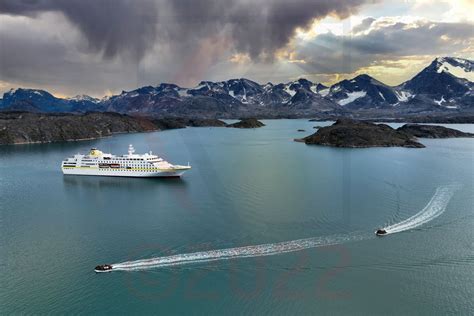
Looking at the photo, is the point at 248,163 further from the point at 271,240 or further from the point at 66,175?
the point at 271,240

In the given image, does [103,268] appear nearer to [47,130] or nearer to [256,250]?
[256,250]

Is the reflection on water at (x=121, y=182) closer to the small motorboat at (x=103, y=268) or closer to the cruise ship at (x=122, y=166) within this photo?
the cruise ship at (x=122, y=166)

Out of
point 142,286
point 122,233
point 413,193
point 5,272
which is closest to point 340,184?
point 413,193

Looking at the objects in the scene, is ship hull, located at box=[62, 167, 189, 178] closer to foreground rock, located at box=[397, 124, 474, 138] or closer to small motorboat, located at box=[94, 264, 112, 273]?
small motorboat, located at box=[94, 264, 112, 273]

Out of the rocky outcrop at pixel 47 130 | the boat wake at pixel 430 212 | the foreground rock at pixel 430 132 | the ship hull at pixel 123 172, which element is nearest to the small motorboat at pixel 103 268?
the boat wake at pixel 430 212

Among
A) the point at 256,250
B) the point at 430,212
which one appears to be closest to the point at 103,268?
the point at 256,250

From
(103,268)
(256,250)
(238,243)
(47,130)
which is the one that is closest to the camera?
(103,268)
